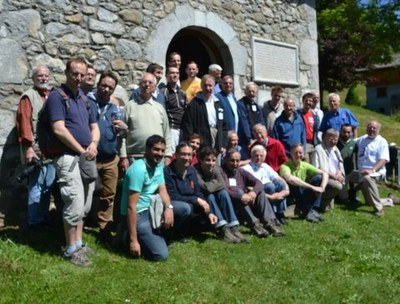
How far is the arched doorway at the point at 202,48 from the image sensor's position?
8008mm

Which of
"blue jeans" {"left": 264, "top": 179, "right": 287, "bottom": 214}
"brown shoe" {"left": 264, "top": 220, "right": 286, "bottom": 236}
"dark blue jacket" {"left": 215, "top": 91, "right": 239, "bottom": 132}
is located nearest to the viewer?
"brown shoe" {"left": 264, "top": 220, "right": 286, "bottom": 236}

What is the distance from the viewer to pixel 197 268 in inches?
178

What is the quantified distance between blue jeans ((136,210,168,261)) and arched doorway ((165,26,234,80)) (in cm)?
395

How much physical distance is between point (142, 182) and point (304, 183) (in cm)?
264

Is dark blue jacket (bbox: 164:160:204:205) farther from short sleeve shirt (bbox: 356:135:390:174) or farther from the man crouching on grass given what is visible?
short sleeve shirt (bbox: 356:135:390:174)

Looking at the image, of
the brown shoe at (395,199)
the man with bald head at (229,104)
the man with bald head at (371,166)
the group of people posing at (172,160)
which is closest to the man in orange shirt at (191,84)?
the group of people posing at (172,160)

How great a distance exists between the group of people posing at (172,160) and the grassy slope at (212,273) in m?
0.18

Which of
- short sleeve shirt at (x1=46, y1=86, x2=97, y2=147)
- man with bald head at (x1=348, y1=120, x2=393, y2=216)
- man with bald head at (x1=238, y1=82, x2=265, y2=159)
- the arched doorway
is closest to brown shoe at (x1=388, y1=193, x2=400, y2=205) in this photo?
man with bald head at (x1=348, y1=120, x2=393, y2=216)

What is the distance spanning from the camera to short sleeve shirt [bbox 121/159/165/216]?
461 cm

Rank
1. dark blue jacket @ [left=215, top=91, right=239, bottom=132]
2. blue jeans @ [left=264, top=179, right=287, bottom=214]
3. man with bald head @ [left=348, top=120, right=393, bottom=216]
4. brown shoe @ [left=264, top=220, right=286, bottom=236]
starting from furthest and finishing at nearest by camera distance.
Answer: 1. man with bald head @ [left=348, top=120, right=393, bottom=216]
2. dark blue jacket @ [left=215, top=91, right=239, bottom=132]
3. blue jeans @ [left=264, top=179, right=287, bottom=214]
4. brown shoe @ [left=264, top=220, right=286, bottom=236]

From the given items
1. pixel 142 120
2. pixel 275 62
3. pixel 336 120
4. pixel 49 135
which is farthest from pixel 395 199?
pixel 49 135

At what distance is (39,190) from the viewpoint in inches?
196

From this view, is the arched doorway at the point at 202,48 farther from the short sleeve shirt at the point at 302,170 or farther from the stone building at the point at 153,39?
the short sleeve shirt at the point at 302,170

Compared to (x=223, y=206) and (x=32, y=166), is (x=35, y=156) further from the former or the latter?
(x=223, y=206)
